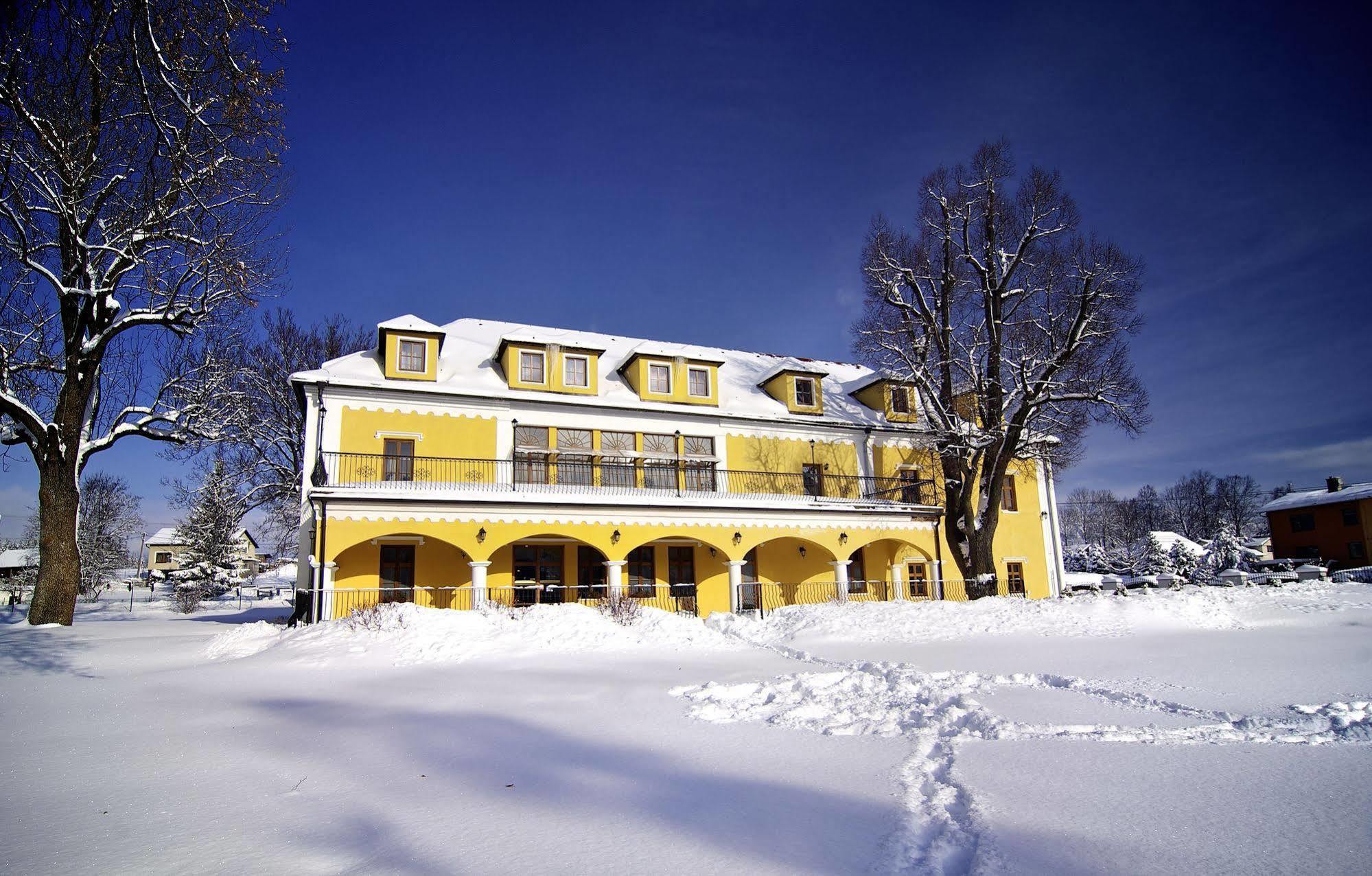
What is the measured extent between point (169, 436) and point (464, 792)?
54.3 feet

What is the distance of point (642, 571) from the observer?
68.5 ft

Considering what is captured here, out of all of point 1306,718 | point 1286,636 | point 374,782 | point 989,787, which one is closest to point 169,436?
point 374,782

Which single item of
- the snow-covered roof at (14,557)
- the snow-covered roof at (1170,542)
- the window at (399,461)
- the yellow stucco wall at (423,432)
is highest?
the yellow stucco wall at (423,432)

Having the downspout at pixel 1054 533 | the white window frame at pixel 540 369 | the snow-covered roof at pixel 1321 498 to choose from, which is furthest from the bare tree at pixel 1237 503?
the white window frame at pixel 540 369

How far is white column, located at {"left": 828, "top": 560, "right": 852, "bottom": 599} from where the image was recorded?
20750mm

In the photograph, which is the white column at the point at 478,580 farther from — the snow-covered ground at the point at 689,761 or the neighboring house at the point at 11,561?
the neighboring house at the point at 11,561

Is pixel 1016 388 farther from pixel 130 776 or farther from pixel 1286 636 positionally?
pixel 130 776

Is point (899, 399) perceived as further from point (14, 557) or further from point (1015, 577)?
point (14, 557)

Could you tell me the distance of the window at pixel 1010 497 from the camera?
2578 centimetres

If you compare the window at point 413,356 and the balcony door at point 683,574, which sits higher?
the window at point 413,356

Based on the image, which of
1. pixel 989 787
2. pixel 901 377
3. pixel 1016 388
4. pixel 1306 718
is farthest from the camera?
pixel 901 377

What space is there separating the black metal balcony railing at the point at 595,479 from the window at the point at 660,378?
7.63 feet

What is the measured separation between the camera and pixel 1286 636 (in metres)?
11.9

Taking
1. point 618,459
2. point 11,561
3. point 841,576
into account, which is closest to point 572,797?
point 618,459
